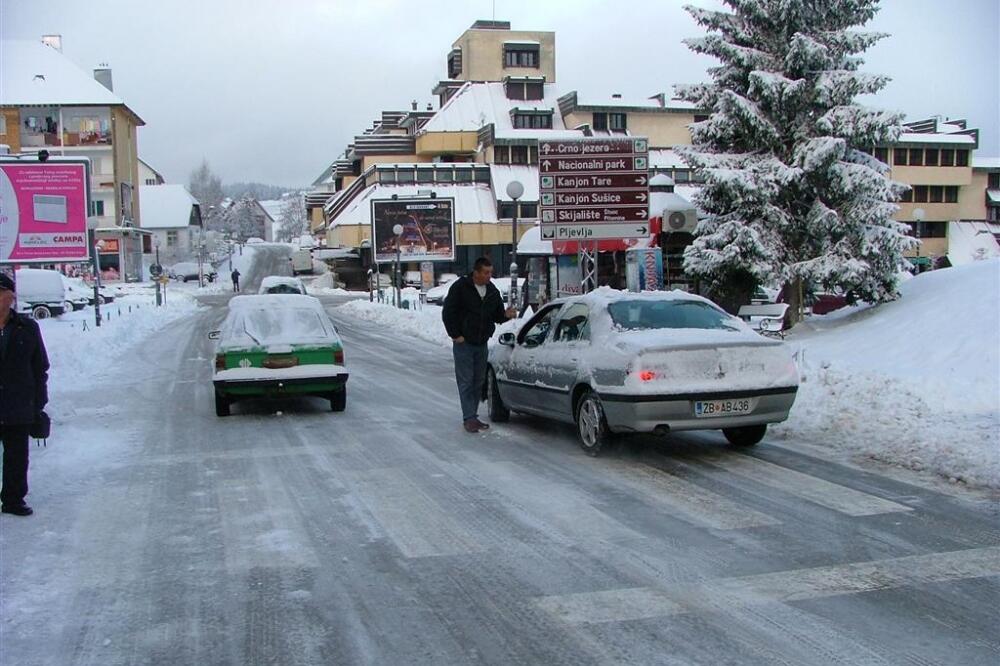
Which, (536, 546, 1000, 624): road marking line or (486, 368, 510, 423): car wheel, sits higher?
(486, 368, 510, 423): car wheel

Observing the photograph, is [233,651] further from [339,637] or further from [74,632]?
[74,632]

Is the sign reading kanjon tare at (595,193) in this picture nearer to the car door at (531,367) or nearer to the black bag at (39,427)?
the car door at (531,367)

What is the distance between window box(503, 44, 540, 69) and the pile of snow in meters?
59.1

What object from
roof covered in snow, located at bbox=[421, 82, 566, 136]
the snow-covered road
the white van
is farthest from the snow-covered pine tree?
Result: roof covered in snow, located at bbox=[421, 82, 566, 136]

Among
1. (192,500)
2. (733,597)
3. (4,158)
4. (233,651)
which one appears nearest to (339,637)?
(233,651)

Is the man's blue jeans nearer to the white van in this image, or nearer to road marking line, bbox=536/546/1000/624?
road marking line, bbox=536/546/1000/624

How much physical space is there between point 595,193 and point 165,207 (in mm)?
98286

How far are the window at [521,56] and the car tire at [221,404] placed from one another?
64.0 metres

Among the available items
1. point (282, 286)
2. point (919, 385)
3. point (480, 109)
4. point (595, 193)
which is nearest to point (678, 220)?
point (595, 193)

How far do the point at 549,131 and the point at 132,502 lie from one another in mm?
57689

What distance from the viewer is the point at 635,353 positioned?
26.8ft

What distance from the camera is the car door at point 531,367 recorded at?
32.2ft

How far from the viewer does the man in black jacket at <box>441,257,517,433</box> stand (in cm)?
1031

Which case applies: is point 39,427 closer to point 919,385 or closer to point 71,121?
point 919,385
